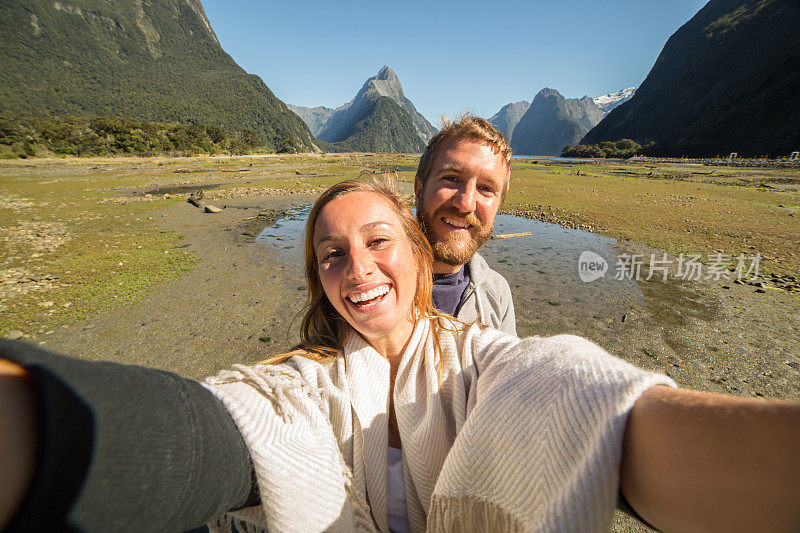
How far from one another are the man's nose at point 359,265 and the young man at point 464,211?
1.14 meters

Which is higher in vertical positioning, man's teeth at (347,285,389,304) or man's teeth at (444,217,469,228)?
man's teeth at (444,217,469,228)

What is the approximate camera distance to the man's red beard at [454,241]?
9.73 ft

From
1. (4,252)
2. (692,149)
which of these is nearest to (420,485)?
(4,252)

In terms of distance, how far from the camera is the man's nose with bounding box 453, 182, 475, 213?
291cm

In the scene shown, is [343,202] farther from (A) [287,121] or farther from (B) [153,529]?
(A) [287,121]

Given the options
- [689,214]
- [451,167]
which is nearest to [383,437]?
[451,167]

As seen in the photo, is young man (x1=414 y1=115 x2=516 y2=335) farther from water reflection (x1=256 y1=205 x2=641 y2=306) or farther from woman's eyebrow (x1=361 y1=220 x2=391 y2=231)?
water reflection (x1=256 y1=205 x2=641 y2=306)

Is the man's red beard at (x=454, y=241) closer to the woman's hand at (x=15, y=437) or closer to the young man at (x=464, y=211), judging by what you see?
the young man at (x=464, y=211)

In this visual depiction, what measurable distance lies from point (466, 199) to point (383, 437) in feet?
7.15

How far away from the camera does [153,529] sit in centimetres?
95

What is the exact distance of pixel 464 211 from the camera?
2914 millimetres

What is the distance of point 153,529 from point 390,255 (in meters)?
1.64

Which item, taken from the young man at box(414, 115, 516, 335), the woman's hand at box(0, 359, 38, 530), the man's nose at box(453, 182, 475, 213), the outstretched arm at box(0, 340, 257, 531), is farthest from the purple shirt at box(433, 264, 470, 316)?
the woman's hand at box(0, 359, 38, 530)

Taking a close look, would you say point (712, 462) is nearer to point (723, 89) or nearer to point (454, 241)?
point (454, 241)
